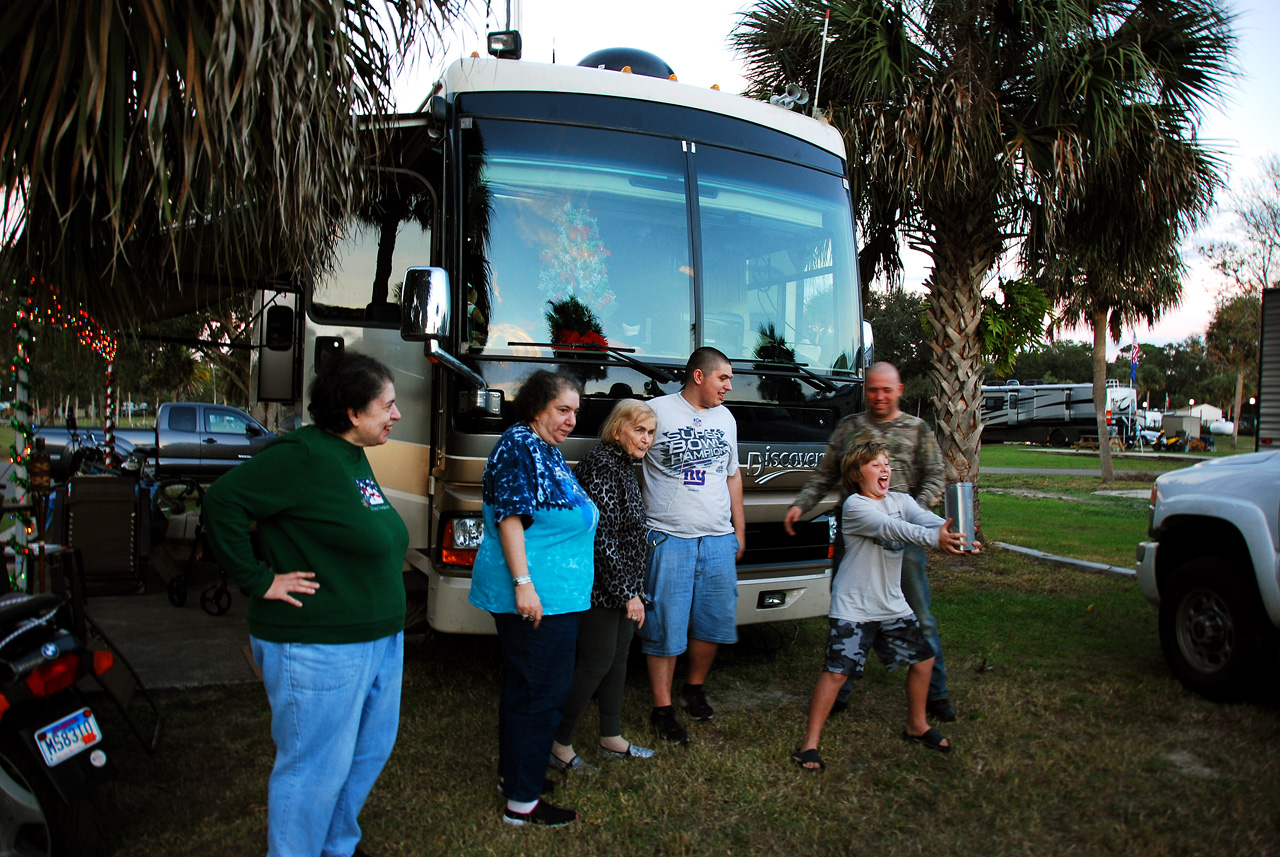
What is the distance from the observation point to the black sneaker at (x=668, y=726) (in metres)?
4.23

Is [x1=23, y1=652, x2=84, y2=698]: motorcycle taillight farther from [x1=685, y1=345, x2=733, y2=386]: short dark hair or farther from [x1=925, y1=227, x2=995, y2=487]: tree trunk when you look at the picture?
[x1=925, y1=227, x2=995, y2=487]: tree trunk

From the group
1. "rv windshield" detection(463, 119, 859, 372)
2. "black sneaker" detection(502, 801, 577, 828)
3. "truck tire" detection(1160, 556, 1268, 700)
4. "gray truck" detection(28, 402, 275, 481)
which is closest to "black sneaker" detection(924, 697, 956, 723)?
"truck tire" detection(1160, 556, 1268, 700)

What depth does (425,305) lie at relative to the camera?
3.81 metres

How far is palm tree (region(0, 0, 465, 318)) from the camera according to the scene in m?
2.99

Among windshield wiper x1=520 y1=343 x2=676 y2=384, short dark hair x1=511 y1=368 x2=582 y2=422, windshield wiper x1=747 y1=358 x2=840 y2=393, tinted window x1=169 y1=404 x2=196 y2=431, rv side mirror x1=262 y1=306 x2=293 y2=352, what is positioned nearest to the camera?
short dark hair x1=511 y1=368 x2=582 y2=422

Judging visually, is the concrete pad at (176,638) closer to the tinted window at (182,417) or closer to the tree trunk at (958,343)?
the tree trunk at (958,343)

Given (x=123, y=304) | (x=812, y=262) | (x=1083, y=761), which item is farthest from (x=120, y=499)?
(x=1083, y=761)

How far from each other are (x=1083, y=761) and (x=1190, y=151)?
7423 mm

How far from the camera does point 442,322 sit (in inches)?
151

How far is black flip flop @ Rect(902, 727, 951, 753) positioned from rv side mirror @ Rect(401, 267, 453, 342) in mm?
2932

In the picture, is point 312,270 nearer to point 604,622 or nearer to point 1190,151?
point 604,622

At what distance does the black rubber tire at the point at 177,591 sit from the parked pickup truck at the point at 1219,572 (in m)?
6.95

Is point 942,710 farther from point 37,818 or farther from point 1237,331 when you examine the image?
point 1237,331

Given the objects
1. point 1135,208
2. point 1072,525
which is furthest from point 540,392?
point 1072,525
